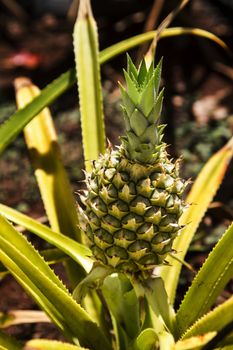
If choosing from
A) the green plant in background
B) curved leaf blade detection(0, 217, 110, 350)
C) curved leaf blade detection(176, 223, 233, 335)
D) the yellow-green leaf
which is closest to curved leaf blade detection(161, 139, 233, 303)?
the green plant in background

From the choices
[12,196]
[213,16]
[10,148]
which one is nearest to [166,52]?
[213,16]

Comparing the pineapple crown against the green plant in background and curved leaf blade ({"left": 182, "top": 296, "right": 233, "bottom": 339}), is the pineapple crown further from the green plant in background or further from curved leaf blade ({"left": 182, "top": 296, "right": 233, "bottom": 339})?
curved leaf blade ({"left": 182, "top": 296, "right": 233, "bottom": 339})

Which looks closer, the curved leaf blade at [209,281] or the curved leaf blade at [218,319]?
the curved leaf blade at [218,319]

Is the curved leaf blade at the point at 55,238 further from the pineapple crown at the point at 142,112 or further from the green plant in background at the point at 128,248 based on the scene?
the pineapple crown at the point at 142,112

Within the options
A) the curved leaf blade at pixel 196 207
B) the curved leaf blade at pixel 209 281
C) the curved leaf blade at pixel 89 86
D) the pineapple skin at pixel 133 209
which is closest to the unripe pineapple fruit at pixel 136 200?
the pineapple skin at pixel 133 209

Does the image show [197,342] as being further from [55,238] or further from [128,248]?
[55,238]

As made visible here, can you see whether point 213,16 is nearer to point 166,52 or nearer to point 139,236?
point 166,52
